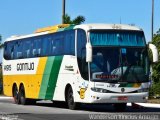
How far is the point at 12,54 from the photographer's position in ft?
103

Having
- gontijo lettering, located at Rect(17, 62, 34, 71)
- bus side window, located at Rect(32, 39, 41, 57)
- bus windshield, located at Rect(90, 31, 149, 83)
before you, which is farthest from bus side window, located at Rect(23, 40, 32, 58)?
bus windshield, located at Rect(90, 31, 149, 83)

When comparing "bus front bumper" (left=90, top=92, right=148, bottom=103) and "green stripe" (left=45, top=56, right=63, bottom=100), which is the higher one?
"green stripe" (left=45, top=56, right=63, bottom=100)

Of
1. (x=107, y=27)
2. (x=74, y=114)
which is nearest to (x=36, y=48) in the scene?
(x=107, y=27)

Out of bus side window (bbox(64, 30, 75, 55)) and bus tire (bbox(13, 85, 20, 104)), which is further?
bus tire (bbox(13, 85, 20, 104))

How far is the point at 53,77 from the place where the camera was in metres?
26.3

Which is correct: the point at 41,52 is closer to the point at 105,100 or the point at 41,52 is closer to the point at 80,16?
the point at 105,100

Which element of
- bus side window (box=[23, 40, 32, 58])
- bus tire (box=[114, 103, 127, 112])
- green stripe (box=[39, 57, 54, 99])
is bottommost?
bus tire (box=[114, 103, 127, 112])

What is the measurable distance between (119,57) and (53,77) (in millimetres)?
4445

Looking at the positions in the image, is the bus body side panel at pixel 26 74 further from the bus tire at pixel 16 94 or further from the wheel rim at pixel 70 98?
the wheel rim at pixel 70 98

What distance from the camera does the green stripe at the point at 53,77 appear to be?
25609mm

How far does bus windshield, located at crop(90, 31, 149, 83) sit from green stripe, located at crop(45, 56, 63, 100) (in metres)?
2.84

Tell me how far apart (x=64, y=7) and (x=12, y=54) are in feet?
29.2

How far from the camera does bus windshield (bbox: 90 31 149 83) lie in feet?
74.5

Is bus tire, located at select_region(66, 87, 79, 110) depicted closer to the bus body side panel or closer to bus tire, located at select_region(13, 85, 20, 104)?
the bus body side panel
